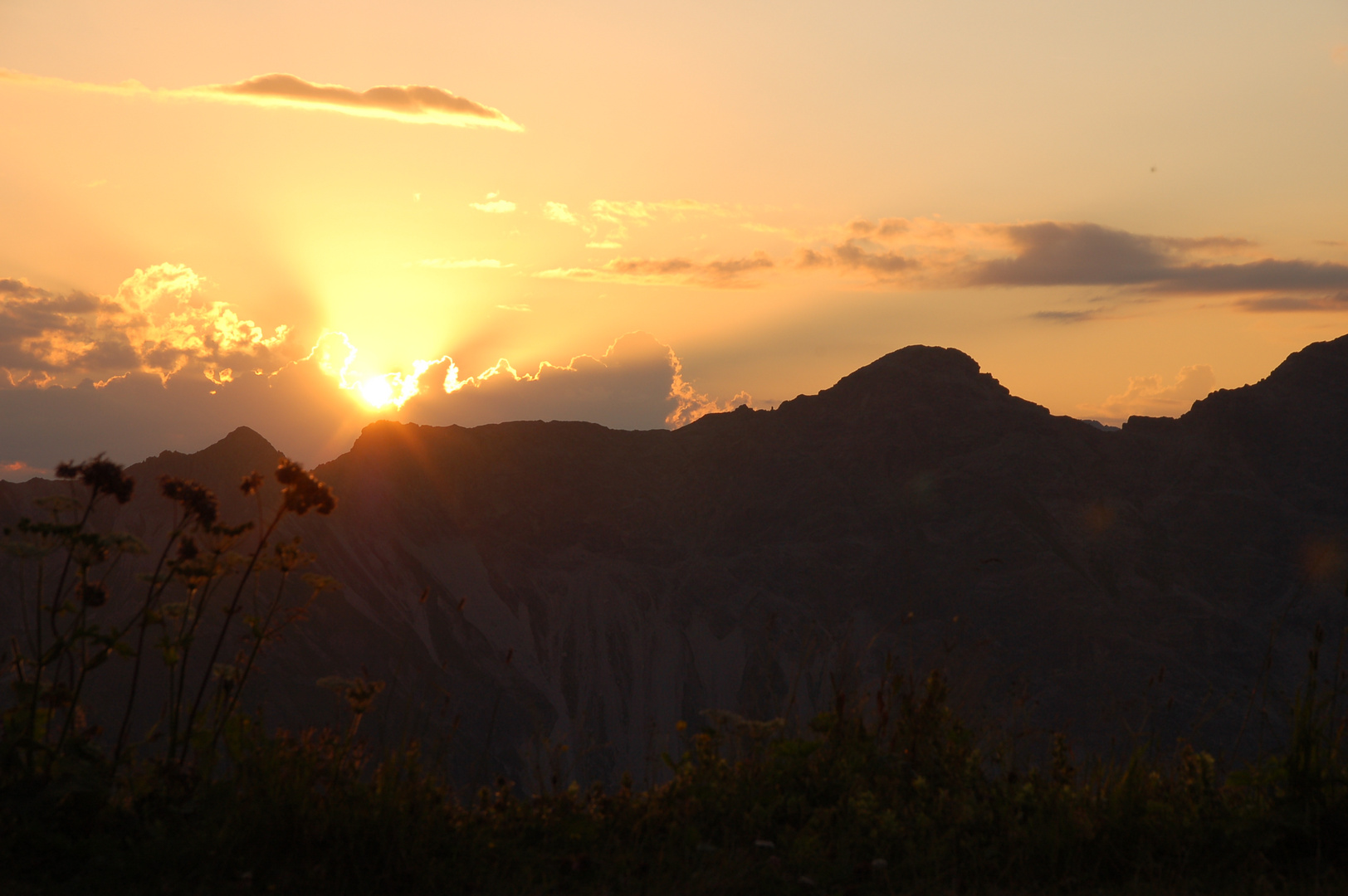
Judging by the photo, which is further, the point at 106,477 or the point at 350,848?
the point at 106,477

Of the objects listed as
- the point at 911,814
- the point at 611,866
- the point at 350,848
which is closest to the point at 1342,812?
the point at 911,814

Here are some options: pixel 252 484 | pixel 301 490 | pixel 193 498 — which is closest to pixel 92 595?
pixel 193 498

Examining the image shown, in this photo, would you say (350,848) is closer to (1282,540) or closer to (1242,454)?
(1282,540)

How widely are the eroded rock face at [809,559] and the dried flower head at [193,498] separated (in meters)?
119

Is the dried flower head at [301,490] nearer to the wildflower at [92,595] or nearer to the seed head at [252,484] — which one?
the seed head at [252,484]

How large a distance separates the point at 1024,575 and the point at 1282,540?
49.0 meters

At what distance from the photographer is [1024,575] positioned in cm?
16375

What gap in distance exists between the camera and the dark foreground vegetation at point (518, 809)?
5.06 metres

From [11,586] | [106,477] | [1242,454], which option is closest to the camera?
[106,477]

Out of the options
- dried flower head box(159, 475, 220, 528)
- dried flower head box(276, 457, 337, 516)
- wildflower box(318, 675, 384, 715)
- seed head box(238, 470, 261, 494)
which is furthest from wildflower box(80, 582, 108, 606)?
wildflower box(318, 675, 384, 715)

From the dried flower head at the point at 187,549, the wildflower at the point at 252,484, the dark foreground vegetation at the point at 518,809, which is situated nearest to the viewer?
the dark foreground vegetation at the point at 518,809

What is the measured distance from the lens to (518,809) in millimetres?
6098

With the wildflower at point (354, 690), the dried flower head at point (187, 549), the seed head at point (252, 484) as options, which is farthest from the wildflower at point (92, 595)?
the wildflower at point (354, 690)

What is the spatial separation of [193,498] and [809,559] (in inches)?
6720
